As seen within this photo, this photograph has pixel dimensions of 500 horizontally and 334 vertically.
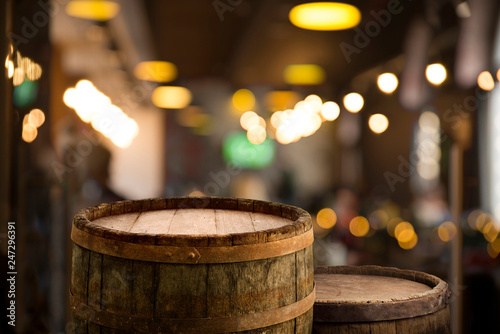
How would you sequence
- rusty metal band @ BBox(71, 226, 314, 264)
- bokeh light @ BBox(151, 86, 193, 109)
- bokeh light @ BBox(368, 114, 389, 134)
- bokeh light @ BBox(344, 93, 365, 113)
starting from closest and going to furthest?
rusty metal band @ BBox(71, 226, 314, 264), bokeh light @ BBox(368, 114, 389, 134), bokeh light @ BBox(344, 93, 365, 113), bokeh light @ BBox(151, 86, 193, 109)

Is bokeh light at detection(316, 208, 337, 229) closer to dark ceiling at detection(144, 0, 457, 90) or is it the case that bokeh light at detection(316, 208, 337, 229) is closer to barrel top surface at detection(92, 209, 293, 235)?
dark ceiling at detection(144, 0, 457, 90)

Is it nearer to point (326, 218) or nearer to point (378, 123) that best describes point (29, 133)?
point (326, 218)

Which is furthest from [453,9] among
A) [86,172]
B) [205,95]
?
[205,95]

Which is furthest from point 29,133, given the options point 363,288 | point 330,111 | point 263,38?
point 330,111

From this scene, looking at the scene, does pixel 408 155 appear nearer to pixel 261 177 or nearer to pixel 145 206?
pixel 261 177

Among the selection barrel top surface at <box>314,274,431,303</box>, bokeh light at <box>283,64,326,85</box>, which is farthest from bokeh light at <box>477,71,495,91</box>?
barrel top surface at <box>314,274,431,303</box>

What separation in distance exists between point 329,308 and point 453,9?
4.36 m

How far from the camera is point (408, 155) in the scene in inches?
263

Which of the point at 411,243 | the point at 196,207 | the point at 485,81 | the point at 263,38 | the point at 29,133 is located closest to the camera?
the point at 196,207

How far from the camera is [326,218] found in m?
6.20

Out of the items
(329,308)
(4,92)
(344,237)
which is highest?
(4,92)

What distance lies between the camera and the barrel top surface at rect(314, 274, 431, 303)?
169 cm

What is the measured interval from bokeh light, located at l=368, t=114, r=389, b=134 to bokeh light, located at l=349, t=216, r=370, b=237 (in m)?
1.95

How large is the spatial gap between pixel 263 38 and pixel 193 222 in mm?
5401
